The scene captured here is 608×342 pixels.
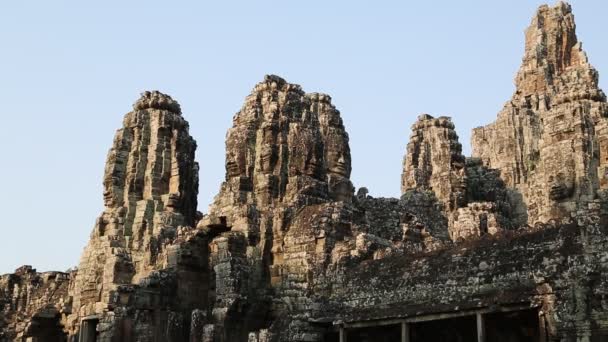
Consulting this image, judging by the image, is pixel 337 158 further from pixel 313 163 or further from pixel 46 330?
pixel 46 330

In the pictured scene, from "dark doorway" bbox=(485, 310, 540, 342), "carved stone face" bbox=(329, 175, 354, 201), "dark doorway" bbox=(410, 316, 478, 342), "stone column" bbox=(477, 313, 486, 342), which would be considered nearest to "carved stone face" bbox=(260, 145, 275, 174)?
"carved stone face" bbox=(329, 175, 354, 201)

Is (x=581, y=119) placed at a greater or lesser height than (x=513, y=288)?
greater

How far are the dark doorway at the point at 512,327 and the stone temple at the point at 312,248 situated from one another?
4 cm

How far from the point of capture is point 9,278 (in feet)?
168

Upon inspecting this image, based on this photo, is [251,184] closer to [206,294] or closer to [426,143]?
[206,294]

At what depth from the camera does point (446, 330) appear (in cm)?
2686

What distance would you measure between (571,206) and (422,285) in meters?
14.4

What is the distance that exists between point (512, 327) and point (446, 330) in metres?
2.51

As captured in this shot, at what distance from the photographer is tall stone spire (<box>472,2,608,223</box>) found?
128ft

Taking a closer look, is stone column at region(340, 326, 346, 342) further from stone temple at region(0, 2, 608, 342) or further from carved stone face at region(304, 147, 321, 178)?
carved stone face at region(304, 147, 321, 178)

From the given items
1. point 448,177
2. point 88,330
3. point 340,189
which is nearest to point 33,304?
point 88,330

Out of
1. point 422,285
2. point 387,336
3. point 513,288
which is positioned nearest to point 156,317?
point 387,336

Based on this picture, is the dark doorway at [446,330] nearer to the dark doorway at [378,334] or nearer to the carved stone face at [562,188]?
the dark doorway at [378,334]

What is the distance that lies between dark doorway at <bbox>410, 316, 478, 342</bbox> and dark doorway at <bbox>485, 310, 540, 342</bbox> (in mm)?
632
